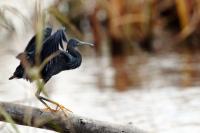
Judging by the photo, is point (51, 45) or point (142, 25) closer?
point (51, 45)

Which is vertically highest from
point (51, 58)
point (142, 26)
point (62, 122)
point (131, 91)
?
point (142, 26)

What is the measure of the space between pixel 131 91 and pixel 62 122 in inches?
113

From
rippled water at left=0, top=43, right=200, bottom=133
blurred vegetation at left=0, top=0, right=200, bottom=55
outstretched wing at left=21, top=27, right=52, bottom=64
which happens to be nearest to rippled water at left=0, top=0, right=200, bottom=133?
rippled water at left=0, top=43, right=200, bottom=133

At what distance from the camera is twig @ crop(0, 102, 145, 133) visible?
3312 mm

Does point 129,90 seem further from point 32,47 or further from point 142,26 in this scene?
point 32,47

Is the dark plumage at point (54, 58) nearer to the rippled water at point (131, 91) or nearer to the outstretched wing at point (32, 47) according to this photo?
the outstretched wing at point (32, 47)

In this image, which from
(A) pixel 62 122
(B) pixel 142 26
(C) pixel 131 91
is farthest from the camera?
(B) pixel 142 26

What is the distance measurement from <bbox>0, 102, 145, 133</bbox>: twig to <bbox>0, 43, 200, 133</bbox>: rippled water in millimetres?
908

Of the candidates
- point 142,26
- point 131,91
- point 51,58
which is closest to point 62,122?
point 51,58

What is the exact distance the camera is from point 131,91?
6148 mm

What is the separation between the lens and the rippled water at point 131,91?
5055 mm

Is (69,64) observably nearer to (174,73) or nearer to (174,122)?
(174,122)

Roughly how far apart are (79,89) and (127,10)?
1.97 meters

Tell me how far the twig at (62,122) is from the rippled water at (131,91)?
2.98 feet
